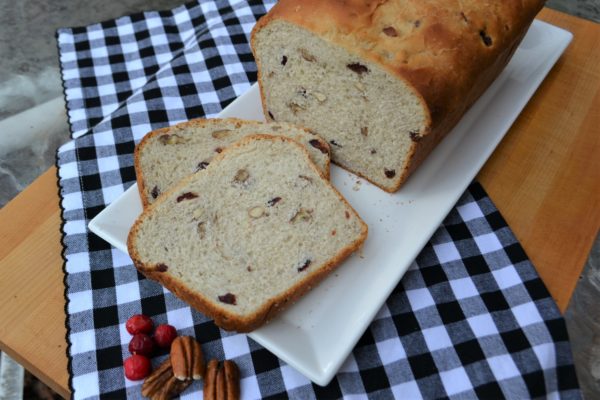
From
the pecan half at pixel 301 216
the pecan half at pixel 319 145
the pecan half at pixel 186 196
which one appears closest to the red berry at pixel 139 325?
the pecan half at pixel 186 196

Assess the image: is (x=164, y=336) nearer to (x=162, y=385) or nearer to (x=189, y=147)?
(x=162, y=385)

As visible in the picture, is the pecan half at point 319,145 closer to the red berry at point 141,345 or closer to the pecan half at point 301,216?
the pecan half at point 301,216

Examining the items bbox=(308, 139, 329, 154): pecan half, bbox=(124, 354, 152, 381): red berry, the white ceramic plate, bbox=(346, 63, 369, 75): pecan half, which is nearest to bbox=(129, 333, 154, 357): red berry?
bbox=(124, 354, 152, 381): red berry

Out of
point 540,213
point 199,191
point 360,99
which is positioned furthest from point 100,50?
point 540,213

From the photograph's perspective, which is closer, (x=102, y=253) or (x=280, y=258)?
(x=280, y=258)

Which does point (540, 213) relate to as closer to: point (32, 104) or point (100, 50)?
point (100, 50)

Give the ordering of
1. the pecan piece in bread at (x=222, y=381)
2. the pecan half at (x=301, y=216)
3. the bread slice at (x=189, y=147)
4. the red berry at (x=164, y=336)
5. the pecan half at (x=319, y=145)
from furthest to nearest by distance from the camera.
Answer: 1. the pecan half at (x=319, y=145)
2. the bread slice at (x=189, y=147)
3. the pecan half at (x=301, y=216)
4. the red berry at (x=164, y=336)
5. the pecan piece in bread at (x=222, y=381)

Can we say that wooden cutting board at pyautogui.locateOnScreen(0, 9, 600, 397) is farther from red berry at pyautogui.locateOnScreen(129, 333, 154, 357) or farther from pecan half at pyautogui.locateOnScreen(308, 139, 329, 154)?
pecan half at pyautogui.locateOnScreen(308, 139, 329, 154)
